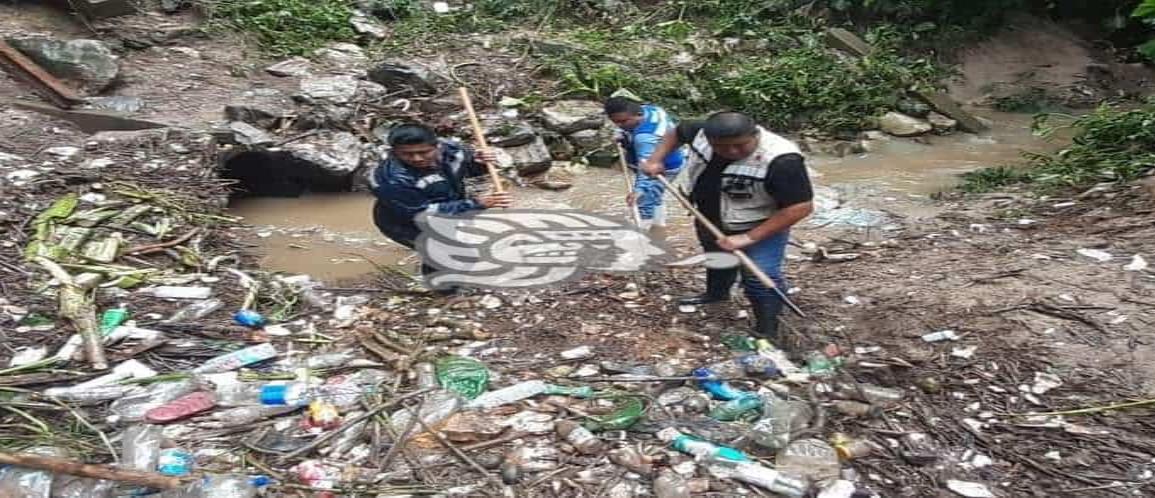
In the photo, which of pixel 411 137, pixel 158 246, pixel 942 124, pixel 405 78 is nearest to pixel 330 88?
pixel 405 78

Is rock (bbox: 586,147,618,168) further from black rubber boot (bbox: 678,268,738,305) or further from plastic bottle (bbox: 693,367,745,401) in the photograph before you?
plastic bottle (bbox: 693,367,745,401)

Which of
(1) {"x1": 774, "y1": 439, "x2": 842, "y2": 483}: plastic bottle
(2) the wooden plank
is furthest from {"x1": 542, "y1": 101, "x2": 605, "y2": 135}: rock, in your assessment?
(1) {"x1": 774, "y1": 439, "x2": 842, "y2": 483}: plastic bottle

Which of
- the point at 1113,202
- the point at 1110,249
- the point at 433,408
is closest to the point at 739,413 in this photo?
the point at 433,408

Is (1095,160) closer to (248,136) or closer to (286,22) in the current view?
(248,136)

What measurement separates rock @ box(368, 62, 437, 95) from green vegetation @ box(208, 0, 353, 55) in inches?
43.3

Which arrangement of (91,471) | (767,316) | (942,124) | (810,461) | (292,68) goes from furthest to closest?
(942,124) < (292,68) < (767,316) < (810,461) < (91,471)

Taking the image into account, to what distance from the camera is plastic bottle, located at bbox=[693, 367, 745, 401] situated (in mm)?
3340

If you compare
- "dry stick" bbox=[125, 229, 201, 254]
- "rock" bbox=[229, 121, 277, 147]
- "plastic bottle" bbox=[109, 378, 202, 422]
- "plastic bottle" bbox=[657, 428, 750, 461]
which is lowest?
"plastic bottle" bbox=[657, 428, 750, 461]

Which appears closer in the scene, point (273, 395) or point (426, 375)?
point (273, 395)

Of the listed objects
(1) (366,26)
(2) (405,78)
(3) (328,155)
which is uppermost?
(1) (366,26)

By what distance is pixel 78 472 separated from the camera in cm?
270

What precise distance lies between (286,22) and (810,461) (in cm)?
737

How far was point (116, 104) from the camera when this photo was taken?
21.7 feet

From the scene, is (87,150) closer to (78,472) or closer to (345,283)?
(345,283)
